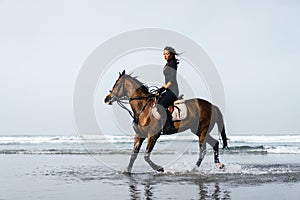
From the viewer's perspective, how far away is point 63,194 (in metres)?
7.86

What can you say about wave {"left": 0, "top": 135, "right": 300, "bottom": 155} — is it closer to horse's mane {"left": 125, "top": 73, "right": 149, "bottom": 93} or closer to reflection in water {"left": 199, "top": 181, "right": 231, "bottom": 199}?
horse's mane {"left": 125, "top": 73, "right": 149, "bottom": 93}

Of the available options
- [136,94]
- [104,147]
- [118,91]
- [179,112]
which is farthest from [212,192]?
[104,147]

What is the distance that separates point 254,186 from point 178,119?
331 cm

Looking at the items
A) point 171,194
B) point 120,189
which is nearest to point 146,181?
point 120,189

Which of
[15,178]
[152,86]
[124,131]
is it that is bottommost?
[15,178]

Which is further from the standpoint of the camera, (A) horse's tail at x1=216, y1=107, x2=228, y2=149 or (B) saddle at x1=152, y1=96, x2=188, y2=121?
(A) horse's tail at x1=216, y1=107, x2=228, y2=149

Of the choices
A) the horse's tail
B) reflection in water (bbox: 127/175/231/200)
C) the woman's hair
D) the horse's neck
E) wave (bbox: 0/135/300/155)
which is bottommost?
wave (bbox: 0/135/300/155)

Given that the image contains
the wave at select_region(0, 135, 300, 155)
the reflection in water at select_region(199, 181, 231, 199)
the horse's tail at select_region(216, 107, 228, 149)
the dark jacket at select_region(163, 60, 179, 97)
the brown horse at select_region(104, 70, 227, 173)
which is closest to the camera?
the reflection in water at select_region(199, 181, 231, 199)

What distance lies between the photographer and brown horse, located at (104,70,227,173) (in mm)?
11281

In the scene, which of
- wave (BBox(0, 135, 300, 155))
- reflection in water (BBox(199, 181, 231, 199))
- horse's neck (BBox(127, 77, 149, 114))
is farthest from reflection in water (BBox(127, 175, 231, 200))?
wave (BBox(0, 135, 300, 155))

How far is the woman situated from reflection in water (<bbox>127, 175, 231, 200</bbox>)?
1942 mm

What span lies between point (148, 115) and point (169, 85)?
993mm

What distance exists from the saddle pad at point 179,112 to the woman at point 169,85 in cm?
14

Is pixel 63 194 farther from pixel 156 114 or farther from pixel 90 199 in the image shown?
pixel 156 114
